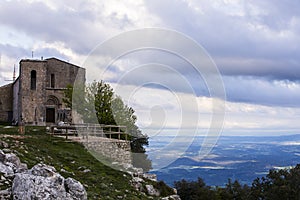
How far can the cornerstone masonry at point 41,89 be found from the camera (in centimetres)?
6119

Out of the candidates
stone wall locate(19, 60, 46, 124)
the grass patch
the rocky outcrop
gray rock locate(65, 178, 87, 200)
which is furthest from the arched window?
gray rock locate(65, 178, 87, 200)

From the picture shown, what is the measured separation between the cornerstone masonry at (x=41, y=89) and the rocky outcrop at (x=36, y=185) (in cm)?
4255

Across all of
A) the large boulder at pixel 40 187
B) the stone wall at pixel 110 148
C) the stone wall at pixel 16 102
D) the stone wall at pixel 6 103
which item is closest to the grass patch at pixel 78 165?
the stone wall at pixel 110 148

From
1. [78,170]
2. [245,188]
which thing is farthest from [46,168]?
[245,188]

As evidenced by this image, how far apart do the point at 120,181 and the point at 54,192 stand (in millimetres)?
9325

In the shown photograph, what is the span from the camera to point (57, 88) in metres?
64.5

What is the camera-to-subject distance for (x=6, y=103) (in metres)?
68.6

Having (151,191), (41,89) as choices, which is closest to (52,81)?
(41,89)

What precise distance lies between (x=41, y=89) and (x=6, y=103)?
944 centimetres

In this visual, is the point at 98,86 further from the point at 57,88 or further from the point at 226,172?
the point at 226,172

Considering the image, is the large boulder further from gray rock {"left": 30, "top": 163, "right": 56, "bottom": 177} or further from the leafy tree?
the leafy tree

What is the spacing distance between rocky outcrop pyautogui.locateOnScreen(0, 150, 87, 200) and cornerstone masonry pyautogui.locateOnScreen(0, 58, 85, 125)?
4255cm

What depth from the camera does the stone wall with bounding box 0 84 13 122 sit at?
68069 mm

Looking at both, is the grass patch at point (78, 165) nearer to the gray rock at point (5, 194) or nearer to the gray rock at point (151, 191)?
the gray rock at point (151, 191)
